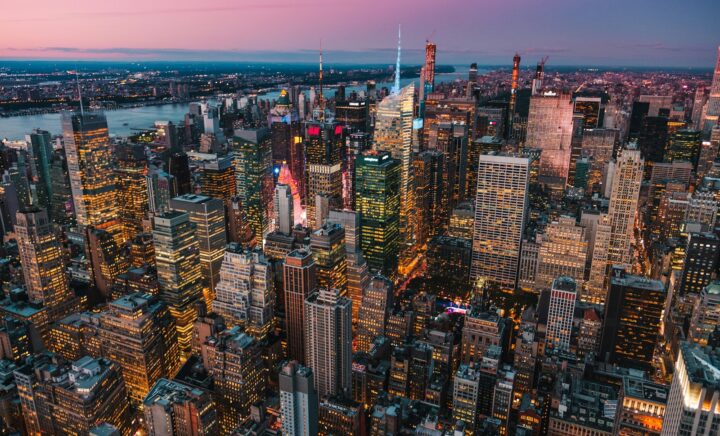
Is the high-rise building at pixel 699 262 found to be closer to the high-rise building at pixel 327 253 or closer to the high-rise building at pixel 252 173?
the high-rise building at pixel 327 253

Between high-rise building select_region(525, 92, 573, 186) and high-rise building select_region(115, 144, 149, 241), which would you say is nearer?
high-rise building select_region(115, 144, 149, 241)

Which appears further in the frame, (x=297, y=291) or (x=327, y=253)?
(x=327, y=253)

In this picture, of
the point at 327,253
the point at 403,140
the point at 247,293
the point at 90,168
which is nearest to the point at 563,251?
the point at 403,140

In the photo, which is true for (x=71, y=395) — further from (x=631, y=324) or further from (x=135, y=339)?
(x=631, y=324)

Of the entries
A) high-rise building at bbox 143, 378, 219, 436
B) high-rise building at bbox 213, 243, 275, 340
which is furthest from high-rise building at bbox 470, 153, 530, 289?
high-rise building at bbox 143, 378, 219, 436

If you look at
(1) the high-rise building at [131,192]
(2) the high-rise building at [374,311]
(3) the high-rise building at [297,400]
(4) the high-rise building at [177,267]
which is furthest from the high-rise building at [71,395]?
(1) the high-rise building at [131,192]

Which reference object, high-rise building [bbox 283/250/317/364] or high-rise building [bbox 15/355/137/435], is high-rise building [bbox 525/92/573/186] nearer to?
high-rise building [bbox 283/250/317/364]
